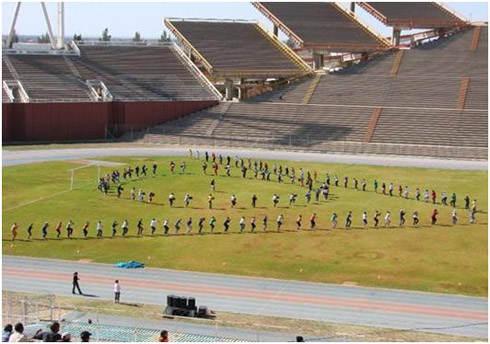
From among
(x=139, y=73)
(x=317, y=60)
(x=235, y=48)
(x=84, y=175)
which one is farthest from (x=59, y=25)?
(x=84, y=175)

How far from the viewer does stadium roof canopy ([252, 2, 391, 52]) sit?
83188 millimetres

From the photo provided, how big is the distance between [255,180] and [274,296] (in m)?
23.8

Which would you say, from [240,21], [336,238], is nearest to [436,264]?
[336,238]

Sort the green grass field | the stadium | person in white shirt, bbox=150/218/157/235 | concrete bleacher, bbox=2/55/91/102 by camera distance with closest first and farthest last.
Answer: the stadium
the green grass field
person in white shirt, bbox=150/218/157/235
concrete bleacher, bbox=2/55/91/102

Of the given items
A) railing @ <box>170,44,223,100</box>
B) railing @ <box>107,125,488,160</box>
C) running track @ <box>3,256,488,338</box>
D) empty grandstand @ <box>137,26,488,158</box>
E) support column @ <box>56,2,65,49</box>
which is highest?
support column @ <box>56,2,65,49</box>

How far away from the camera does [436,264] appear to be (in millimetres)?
29344

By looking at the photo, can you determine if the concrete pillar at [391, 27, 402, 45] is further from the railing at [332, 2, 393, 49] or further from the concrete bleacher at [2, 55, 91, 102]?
the concrete bleacher at [2, 55, 91, 102]

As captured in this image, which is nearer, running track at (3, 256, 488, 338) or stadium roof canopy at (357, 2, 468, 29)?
running track at (3, 256, 488, 338)

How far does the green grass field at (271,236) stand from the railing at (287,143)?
10043 mm

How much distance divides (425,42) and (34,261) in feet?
228

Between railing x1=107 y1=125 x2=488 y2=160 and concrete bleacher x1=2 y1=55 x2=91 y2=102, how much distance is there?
199 inches

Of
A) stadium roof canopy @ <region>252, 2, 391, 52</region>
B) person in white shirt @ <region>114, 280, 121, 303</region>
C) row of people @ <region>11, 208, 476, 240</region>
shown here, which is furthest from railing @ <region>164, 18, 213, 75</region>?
person in white shirt @ <region>114, 280, 121, 303</region>

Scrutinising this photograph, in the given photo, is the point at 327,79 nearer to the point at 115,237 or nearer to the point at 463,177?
the point at 463,177

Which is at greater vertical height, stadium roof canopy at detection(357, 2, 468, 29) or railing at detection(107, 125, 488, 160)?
stadium roof canopy at detection(357, 2, 468, 29)
